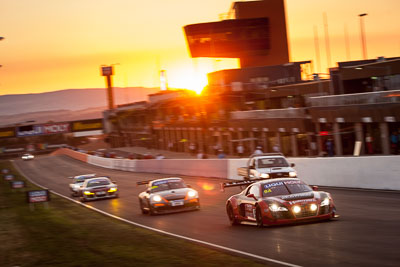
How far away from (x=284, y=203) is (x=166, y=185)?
8.54 meters

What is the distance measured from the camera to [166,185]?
21.9 meters

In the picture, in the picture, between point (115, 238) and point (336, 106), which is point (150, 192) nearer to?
point (115, 238)

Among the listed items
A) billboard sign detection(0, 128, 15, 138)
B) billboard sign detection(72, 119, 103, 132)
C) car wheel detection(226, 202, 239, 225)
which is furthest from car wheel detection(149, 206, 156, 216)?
billboard sign detection(72, 119, 103, 132)

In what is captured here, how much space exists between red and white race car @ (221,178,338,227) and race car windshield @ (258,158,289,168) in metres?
10.5

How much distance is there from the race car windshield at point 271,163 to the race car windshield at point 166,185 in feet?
17.7

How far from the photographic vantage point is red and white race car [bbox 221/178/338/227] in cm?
1395

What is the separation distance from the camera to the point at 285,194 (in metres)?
14.5

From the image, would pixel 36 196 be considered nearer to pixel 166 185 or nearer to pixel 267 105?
pixel 166 185

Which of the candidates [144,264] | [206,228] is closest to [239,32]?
[206,228]

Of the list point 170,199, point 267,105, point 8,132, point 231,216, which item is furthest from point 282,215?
point 8,132

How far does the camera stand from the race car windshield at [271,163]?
85.8ft

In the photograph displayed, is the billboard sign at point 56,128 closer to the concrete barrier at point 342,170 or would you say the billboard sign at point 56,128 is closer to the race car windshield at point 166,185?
the concrete barrier at point 342,170

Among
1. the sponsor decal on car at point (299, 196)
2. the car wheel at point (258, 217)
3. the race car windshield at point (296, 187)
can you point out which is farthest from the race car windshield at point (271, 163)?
the sponsor decal on car at point (299, 196)

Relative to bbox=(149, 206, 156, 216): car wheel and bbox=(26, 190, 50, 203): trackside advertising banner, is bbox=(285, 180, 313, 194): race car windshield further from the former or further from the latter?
bbox=(26, 190, 50, 203): trackside advertising banner
